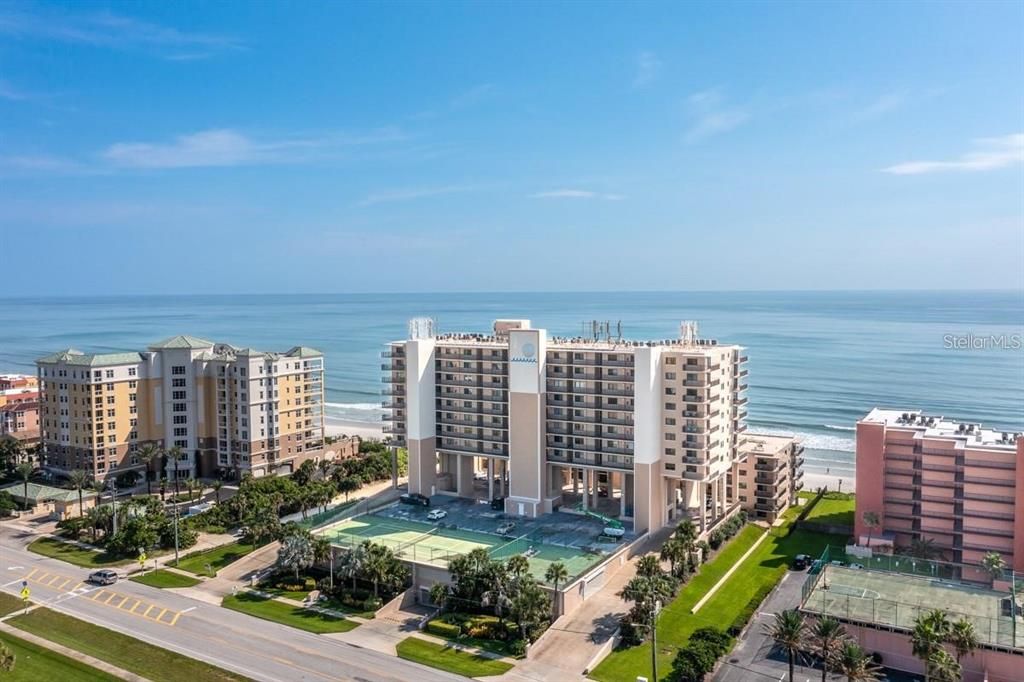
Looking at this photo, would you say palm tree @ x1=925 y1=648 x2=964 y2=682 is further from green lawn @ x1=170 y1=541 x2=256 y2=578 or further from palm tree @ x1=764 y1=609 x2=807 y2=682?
green lawn @ x1=170 y1=541 x2=256 y2=578

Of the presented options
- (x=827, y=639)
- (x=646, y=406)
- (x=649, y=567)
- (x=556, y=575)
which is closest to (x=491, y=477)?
(x=646, y=406)

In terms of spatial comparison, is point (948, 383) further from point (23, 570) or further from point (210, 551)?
point (23, 570)

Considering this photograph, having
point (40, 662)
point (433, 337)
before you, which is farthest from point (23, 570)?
point (433, 337)

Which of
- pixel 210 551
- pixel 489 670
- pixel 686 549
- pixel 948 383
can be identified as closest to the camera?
pixel 489 670

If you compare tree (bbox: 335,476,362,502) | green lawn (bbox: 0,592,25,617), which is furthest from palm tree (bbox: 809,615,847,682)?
green lawn (bbox: 0,592,25,617)

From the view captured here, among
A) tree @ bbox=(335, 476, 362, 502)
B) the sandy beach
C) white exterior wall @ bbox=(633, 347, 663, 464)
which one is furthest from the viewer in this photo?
the sandy beach

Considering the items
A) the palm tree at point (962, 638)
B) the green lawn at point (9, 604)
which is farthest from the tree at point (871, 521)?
the green lawn at point (9, 604)
